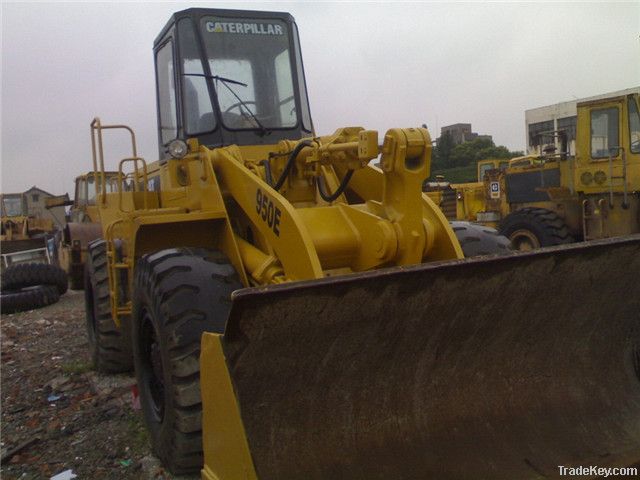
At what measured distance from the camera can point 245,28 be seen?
5.28 meters

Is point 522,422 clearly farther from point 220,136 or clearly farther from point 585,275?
point 220,136

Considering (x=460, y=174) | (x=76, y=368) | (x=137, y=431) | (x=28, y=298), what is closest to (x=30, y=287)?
(x=28, y=298)

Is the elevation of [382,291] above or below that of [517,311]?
above

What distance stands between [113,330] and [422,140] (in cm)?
375

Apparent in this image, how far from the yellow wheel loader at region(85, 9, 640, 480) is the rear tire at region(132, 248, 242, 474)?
0.01m

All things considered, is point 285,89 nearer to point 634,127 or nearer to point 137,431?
point 137,431

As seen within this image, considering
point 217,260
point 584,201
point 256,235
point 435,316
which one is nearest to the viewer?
point 435,316

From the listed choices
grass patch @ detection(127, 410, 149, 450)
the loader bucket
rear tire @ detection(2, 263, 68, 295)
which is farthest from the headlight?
rear tire @ detection(2, 263, 68, 295)

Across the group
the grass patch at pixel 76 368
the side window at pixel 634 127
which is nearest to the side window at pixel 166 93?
the grass patch at pixel 76 368

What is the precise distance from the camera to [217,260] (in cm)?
404

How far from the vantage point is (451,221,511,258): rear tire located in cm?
488

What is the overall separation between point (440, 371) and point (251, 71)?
9.94 ft

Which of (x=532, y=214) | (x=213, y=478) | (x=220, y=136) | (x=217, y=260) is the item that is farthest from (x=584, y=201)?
(x=213, y=478)

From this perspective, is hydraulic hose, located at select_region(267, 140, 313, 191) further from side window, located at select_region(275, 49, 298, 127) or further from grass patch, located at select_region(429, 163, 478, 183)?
grass patch, located at select_region(429, 163, 478, 183)
